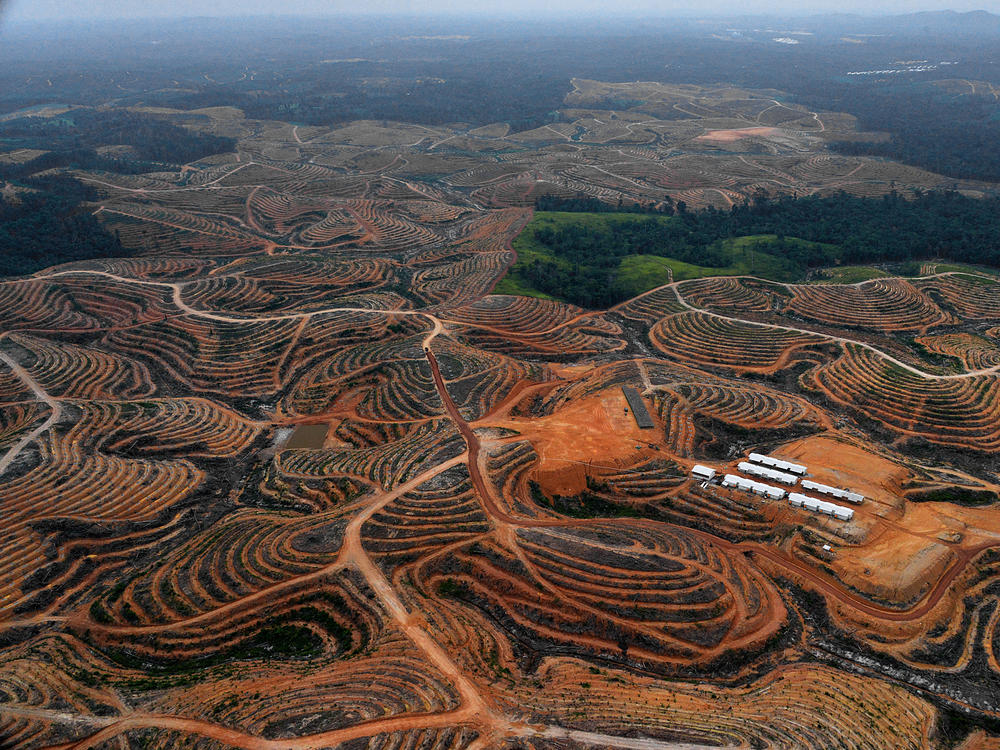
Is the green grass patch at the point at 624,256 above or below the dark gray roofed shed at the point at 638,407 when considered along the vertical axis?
above

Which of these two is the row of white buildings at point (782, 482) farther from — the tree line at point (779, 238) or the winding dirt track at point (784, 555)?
the tree line at point (779, 238)

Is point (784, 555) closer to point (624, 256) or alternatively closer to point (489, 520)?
point (489, 520)

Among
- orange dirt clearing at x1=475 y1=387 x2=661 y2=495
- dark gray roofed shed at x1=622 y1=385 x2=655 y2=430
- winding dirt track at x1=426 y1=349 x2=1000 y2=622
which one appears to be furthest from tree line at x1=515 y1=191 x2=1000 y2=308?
winding dirt track at x1=426 y1=349 x2=1000 y2=622

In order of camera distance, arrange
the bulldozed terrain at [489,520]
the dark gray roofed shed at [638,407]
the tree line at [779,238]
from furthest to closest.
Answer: the tree line at [779,238] < the dark gray roofed shed at [638,407] < the bulldozed terrain at [489,520]

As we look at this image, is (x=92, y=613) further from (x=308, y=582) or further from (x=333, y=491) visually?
(x=333, y=491)

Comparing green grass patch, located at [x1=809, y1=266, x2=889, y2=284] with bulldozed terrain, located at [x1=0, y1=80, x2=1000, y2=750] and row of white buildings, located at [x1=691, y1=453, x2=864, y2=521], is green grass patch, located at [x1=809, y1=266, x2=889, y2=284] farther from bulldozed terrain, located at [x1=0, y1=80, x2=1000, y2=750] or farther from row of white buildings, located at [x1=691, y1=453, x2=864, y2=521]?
row of white buildings, located at [x1=691, y1=453, x2=864, y2=521]

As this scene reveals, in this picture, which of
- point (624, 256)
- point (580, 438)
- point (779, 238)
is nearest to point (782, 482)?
point (580, 438)

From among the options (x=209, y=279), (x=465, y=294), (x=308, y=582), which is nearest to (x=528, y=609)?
(x=308, y=582)

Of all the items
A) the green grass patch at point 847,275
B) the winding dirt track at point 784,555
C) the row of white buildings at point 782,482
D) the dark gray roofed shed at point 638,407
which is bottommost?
the winding dirt track at point 784,555

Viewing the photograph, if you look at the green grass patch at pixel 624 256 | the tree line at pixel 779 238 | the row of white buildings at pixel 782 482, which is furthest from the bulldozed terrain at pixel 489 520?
the tree line at pixel 779 238
